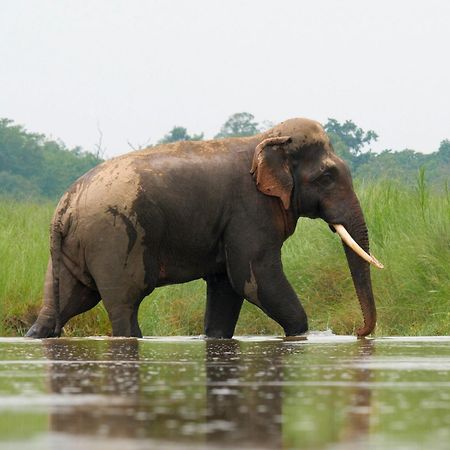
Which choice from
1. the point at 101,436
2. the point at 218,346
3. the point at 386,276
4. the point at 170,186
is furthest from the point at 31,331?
the point at 101,436

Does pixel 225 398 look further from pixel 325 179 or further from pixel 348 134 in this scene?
pixel 348 134

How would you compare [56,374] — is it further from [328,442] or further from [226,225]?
[226,225]

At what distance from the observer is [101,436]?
507 cm

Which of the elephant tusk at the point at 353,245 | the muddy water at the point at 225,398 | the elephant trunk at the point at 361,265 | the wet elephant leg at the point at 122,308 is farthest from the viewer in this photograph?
the elephant trunk at the point at 361,265

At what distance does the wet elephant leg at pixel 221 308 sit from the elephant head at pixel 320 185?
33.8 inches

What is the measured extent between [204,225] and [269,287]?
0.71 meters

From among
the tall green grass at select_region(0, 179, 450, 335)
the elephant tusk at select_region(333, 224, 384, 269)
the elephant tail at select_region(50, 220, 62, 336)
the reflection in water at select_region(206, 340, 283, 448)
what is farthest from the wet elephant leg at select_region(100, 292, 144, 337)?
the reflection in water at select_region(206, 340, 283, 448)

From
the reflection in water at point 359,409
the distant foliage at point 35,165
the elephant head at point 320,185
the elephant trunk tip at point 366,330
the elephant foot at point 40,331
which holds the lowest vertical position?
the reflection in water at point 359,409

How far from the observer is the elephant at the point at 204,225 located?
12820 mm

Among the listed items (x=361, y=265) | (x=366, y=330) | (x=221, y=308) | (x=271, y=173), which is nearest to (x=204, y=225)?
(x=271, y=173)

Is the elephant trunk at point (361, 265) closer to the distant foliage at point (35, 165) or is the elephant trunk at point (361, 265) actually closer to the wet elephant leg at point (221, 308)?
the wet elephant leg at point (221, 308)

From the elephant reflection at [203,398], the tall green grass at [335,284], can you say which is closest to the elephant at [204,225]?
the tall green grass at [335,284]

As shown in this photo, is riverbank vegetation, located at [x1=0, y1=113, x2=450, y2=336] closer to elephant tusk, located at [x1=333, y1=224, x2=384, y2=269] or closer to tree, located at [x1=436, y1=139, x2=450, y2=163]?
elephant tusk, located at [x1=333, y1=224, x2=384, y2=269]

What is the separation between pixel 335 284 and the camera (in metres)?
16.7
